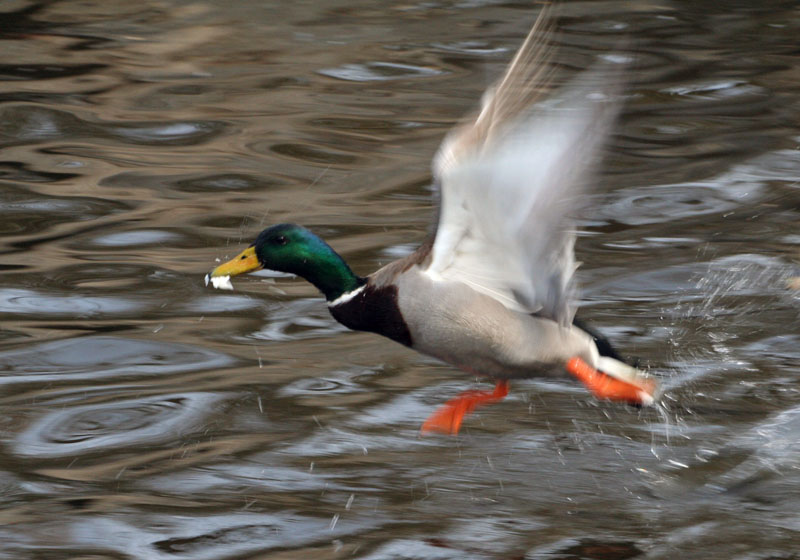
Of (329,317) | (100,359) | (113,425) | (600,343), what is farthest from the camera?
(329,317)

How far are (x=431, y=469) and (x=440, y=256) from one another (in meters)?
0.81

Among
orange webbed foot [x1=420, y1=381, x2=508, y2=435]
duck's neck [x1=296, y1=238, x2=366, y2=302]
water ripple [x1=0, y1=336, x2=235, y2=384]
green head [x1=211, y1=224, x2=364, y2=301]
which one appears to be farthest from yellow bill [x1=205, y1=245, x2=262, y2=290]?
water ripple [x1=0, y1=336, x2=235, y2=384]

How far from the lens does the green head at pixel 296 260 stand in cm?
429

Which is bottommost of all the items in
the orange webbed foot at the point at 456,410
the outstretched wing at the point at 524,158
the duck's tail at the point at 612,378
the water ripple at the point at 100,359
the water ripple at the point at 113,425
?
the water ripple at the point at 113,425

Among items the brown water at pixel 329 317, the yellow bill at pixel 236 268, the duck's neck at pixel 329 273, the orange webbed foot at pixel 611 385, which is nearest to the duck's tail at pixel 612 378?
the orange webbed foot at pixel 611 385

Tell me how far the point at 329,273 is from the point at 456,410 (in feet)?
2.01

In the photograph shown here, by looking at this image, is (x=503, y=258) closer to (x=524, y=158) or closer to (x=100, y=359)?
(x=524, y=158)

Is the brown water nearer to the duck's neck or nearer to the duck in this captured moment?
the duck

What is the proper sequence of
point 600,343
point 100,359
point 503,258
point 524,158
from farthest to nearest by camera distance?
point 100,359 → point 600,343 → point 503,258 → point 524,158

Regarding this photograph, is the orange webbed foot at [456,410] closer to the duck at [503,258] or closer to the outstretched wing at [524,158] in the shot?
the duck at [503,258]

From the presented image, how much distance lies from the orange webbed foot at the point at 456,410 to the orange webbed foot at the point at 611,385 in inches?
11.5

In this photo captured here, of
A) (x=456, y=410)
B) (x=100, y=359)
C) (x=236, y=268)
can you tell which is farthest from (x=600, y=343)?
(x=100, y=359)

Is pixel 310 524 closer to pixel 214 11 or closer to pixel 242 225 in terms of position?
pixel 242 225

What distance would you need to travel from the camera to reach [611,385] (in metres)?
4.37
